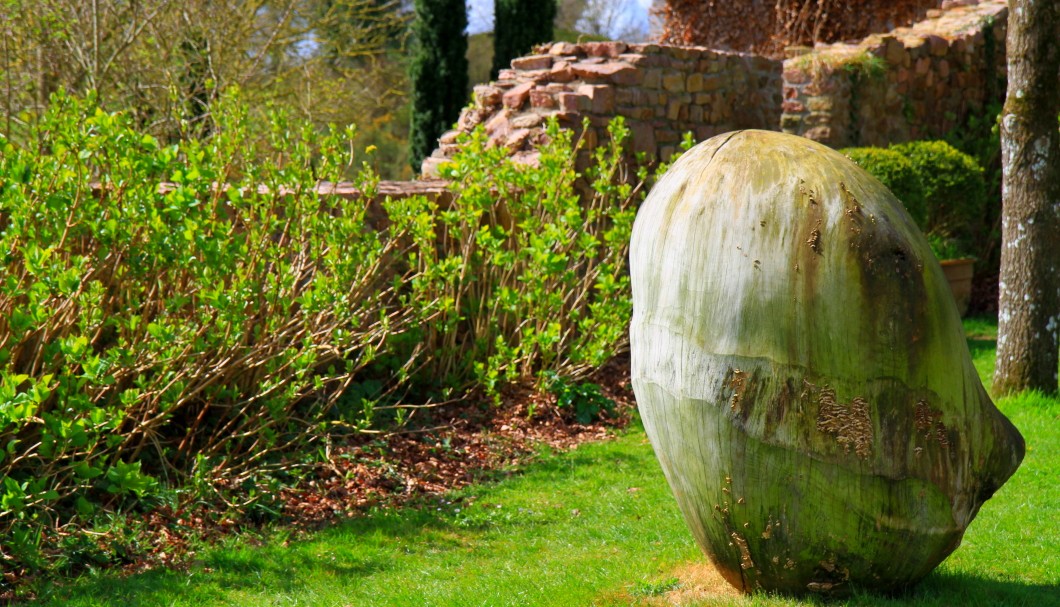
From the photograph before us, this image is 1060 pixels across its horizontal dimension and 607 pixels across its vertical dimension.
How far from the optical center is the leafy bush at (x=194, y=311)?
4.20 meters

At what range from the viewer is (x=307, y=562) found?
14.2 feet

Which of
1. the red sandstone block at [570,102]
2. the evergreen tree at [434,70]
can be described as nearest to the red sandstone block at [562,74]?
the red sandstone block at [570,102]

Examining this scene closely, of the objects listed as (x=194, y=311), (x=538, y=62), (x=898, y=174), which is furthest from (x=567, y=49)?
(x=194, y=311)

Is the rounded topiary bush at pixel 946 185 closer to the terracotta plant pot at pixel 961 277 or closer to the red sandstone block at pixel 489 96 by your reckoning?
the terracotta plant pot at pixel 961 277

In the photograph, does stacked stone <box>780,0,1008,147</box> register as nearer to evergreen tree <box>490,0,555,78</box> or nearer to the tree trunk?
the tree trunk

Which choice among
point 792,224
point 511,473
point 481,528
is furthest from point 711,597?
point 511,473

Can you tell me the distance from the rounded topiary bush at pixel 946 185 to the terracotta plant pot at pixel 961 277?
1.27ft

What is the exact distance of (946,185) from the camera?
31.4 feet

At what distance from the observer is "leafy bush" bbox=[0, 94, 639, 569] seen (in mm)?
4195

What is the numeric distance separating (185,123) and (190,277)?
799mm

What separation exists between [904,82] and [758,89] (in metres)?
2.07

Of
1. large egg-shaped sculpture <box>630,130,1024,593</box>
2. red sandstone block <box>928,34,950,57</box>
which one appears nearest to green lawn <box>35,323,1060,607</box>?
large egg-shaped sculpture <box>630,130,1024,593</box>

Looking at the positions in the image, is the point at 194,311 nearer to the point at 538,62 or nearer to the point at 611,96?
the point at 611,96

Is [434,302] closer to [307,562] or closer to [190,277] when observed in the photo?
[190,277]
